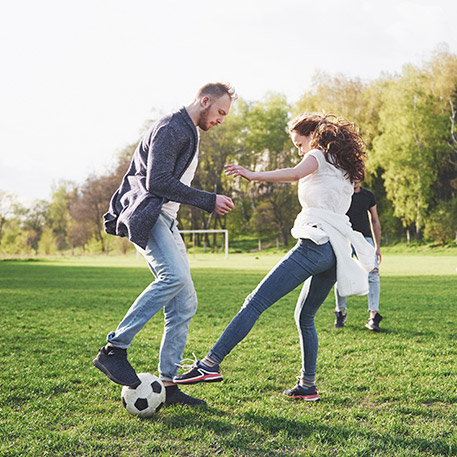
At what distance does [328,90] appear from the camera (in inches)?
1693

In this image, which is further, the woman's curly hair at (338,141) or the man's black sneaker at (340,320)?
the man's black sneaker at (340,320)

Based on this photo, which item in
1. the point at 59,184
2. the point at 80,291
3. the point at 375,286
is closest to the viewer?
the point at 375,286

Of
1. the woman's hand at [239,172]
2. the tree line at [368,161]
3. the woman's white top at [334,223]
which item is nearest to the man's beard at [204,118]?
the woman's hand at [239,172]

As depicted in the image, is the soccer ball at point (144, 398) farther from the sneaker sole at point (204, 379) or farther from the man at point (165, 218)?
the sneaker sole at point (204, 379)

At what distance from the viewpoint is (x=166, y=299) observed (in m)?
3.67

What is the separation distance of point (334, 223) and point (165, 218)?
130 centimetres

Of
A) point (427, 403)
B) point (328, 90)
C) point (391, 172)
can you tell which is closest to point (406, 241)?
point (391, 172)

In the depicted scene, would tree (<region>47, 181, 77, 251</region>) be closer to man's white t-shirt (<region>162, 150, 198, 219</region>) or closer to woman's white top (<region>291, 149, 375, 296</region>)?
man's white t-shirt (<region>162, 150, 198, 219</region>)

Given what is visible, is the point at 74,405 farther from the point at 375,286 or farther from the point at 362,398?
the point at 375,286

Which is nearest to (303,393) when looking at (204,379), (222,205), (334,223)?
(204,379)

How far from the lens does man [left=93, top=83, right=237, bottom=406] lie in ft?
11.8

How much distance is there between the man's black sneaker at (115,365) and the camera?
139 inches

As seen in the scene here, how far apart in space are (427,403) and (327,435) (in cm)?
121

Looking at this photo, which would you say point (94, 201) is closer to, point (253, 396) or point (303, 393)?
point (253, 396)
